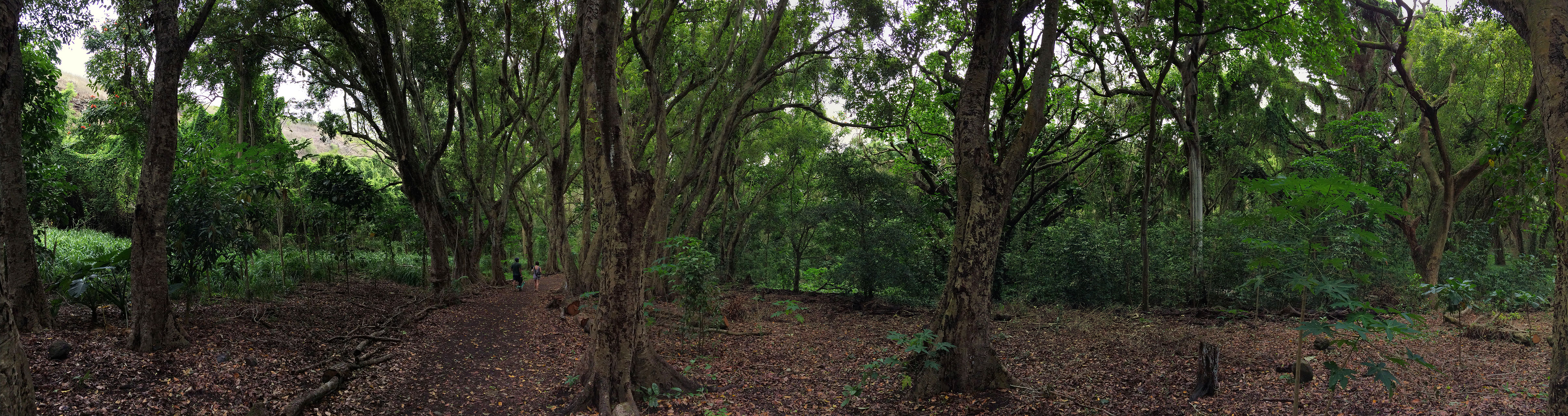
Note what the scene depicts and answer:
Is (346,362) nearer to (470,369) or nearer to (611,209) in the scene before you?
(470,369)

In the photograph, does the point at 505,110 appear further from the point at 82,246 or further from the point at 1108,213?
the point at 1108,213

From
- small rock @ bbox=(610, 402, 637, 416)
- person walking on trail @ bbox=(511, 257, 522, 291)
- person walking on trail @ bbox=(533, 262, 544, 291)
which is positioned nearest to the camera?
small rock @ bbox=(610, 402, 637, 416)

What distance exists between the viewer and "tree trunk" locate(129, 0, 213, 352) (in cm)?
613

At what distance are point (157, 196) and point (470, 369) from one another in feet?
11.5

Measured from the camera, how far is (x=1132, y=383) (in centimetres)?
682

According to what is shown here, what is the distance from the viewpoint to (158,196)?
6.25m

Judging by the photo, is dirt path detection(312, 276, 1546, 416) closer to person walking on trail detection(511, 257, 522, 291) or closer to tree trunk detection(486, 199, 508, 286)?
tree trunk detection(486, 199, 508, 286)

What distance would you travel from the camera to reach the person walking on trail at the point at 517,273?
707 inches

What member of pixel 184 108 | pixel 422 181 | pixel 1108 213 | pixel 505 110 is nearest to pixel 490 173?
pixel 505 110

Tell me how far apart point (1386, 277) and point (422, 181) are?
19.8 meters

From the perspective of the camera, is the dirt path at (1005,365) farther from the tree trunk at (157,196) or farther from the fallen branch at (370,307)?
the tree trunk at (157,196)

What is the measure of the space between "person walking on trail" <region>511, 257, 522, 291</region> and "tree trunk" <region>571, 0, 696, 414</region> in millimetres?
12400

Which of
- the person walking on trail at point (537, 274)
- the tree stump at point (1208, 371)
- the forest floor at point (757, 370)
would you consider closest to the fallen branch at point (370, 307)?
the forest floor at point (757, 370)

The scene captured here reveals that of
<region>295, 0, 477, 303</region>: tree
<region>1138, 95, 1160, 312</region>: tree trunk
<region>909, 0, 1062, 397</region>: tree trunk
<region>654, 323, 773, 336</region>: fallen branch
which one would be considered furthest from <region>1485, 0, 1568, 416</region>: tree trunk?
<region>295, 0, 477, 303</region>: tree
